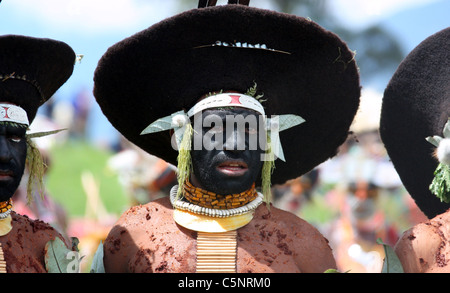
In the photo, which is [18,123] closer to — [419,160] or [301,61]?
[301,61]

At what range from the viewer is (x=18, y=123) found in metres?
3.66

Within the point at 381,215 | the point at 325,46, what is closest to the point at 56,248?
the point at 325,46

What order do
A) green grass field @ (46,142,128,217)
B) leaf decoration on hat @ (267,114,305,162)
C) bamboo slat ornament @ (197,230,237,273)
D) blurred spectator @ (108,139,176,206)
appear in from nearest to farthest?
1. bamboo slat ornament @ (197,230,237,273)
2. leaf decoration on hat @ (267,114,305,162)
3. blurred spectator @ (108,139,176,206)
4. green grass field @ (46,142,128,217)

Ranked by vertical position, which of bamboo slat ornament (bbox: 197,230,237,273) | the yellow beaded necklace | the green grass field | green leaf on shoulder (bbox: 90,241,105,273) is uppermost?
the yellow beaded necklace

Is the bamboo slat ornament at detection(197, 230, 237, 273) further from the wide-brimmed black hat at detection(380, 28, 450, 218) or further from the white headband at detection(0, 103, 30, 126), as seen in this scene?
the wide-brimmed black hat at detection(380, 28, 450, 218)

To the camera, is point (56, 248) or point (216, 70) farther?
point (216, 70)

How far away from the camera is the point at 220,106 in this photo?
389 centimetres

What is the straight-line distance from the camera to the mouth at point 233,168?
3.84 meters

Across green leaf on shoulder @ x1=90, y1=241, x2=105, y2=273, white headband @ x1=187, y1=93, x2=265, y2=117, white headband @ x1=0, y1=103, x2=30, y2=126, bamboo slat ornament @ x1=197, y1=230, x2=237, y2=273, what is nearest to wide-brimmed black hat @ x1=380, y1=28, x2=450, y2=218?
white headband @ x1=187, y1=93, x2=265, y2=117

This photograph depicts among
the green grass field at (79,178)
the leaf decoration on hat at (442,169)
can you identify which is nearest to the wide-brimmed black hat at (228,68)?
the leaf decoration on hat at (442,169)

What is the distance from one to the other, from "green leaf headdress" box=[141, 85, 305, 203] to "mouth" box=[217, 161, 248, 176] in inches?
8.0

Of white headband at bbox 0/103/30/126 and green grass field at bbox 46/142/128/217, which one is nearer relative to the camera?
white headband at bbox 0/103/30/126

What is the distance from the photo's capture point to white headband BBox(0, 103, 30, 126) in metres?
3.61
